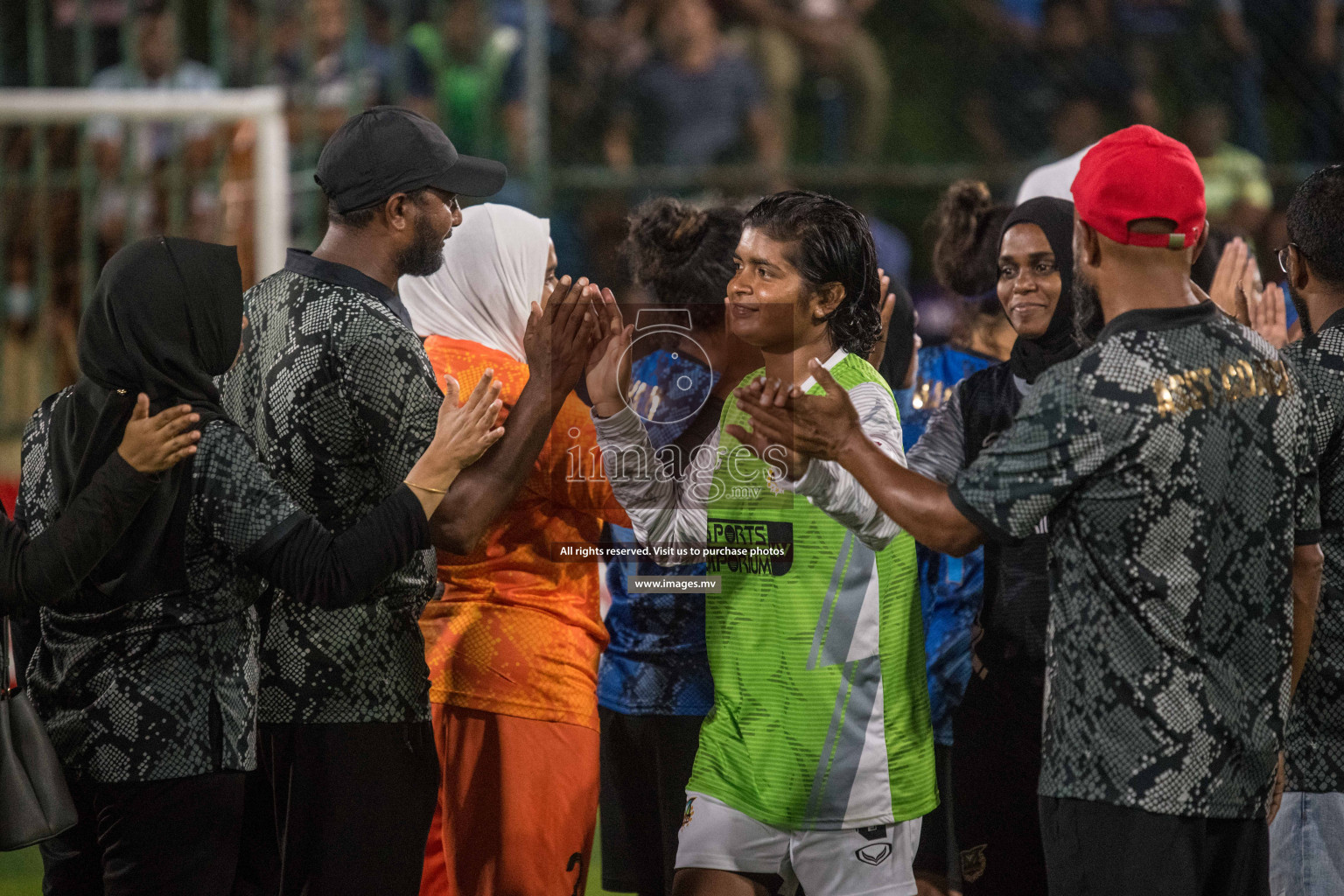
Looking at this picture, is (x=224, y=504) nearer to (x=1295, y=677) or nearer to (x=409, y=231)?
(x=409, y=231)

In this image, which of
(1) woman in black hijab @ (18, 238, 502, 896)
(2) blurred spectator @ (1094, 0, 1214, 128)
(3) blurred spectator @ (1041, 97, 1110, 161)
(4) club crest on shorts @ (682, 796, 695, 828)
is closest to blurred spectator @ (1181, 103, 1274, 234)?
(2) blurred spectator @ (1094, 0, 1214, 128)

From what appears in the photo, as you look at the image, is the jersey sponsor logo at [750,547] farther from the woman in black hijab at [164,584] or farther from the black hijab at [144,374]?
the black hijab at [144,374]

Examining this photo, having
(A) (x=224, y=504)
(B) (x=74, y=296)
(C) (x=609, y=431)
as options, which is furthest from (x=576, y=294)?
(B) (x=74, y=296)

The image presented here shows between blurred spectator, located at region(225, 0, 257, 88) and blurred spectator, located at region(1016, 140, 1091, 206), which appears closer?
blurred spectator, located at region(1016, 140, 1091, 206)

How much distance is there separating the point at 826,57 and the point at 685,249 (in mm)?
5997

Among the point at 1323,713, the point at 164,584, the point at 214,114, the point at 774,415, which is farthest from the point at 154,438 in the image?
the point at 214,114

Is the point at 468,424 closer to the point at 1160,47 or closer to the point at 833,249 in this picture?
the point at 833,249

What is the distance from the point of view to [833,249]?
273cm

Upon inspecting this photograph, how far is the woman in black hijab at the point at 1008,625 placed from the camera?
3.05 m

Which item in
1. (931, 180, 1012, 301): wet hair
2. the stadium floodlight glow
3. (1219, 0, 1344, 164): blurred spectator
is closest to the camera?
(931, 180, 1012, 301): wet hair

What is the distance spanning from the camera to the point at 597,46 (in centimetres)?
862

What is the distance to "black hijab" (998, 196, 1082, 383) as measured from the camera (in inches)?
122

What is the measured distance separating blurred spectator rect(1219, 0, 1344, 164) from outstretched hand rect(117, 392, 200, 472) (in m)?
7.54

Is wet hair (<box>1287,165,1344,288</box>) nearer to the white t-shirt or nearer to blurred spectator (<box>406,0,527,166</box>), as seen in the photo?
the white t-shirt
